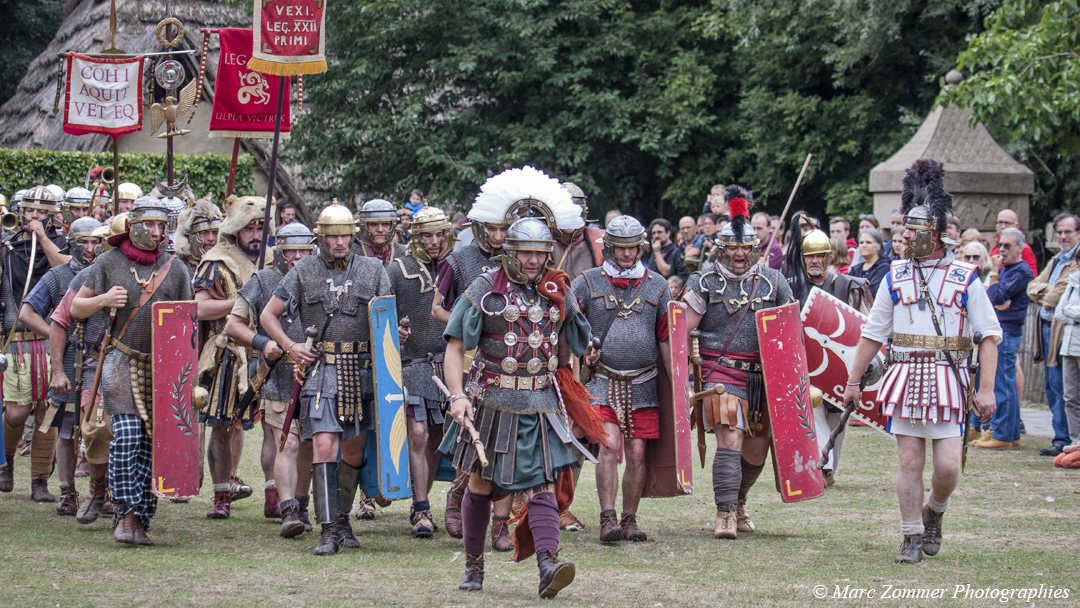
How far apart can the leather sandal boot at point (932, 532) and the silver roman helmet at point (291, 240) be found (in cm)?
380

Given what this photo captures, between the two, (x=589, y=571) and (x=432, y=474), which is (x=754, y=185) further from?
(x=589, y=571)

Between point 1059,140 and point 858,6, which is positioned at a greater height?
point 858,6

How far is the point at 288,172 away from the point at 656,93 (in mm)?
6469

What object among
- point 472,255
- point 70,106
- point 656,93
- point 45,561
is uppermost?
point 656,93

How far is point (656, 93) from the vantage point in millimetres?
20516

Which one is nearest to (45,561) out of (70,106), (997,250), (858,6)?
(70,106)

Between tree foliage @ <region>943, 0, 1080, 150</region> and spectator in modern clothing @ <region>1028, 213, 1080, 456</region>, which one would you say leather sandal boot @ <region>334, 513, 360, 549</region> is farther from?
tree foliage @ <region>943, 0, 1080, 150</region>

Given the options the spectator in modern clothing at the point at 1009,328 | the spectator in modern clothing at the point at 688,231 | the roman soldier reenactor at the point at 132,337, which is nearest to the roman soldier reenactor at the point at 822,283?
the spectator in modern clothing at the point at 1009,328

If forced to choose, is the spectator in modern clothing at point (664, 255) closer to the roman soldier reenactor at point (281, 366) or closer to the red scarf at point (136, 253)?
the roman soldier reenactor at point (281, 366)

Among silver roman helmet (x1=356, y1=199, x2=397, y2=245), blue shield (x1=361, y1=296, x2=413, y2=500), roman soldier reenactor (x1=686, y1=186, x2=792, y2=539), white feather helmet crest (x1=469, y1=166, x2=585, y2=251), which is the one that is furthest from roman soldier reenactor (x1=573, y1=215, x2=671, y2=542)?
silver roman helmet (x1=356, y1=199, x2=397, y2=245)

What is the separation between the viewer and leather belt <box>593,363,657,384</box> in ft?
23.5

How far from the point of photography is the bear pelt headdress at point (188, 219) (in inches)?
317

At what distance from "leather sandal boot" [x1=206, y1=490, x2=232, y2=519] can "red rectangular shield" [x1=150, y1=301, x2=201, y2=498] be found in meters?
0.94

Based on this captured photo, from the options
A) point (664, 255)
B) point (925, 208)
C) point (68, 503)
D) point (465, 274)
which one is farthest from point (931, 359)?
point (664, 255)
